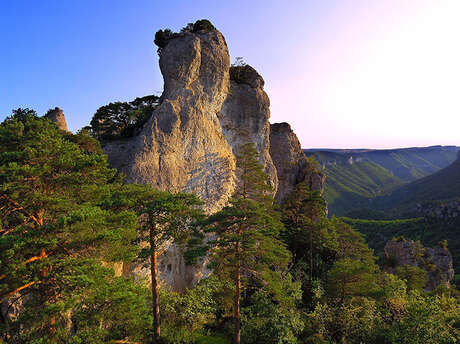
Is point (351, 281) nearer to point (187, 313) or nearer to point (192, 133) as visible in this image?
point (187, 313)

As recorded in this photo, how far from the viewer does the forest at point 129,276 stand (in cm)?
973

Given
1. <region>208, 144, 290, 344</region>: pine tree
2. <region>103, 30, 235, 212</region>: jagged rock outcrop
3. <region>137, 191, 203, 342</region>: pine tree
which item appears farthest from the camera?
<region>103, 30, 235, 212</region>: jagged rock outcrop

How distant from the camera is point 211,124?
101ft

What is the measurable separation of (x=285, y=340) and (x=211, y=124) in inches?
963

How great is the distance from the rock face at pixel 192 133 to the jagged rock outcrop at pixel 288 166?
12523 mm

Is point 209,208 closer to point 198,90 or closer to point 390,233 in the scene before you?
point 198,90

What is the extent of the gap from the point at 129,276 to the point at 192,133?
17.5m

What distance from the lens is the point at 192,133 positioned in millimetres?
27859

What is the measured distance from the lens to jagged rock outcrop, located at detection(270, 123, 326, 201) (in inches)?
1836

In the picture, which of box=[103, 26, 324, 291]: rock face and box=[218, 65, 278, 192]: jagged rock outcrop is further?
box=[218, 65, 278, 192]: jagged rock outcrop

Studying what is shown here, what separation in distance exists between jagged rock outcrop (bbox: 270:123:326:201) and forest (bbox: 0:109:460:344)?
890 inches

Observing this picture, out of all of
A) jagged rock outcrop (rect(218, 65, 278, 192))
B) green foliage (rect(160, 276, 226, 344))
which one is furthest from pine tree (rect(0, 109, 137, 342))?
jagged rock outcrop (rect(218, 65, 278, 192))

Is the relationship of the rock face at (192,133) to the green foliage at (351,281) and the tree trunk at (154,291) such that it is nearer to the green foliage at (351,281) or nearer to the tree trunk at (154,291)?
the tree trunk at (154,291)

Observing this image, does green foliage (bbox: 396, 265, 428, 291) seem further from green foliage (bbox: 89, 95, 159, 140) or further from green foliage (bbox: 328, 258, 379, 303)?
green foliage (bbox: 89, 95, 159, 140)
